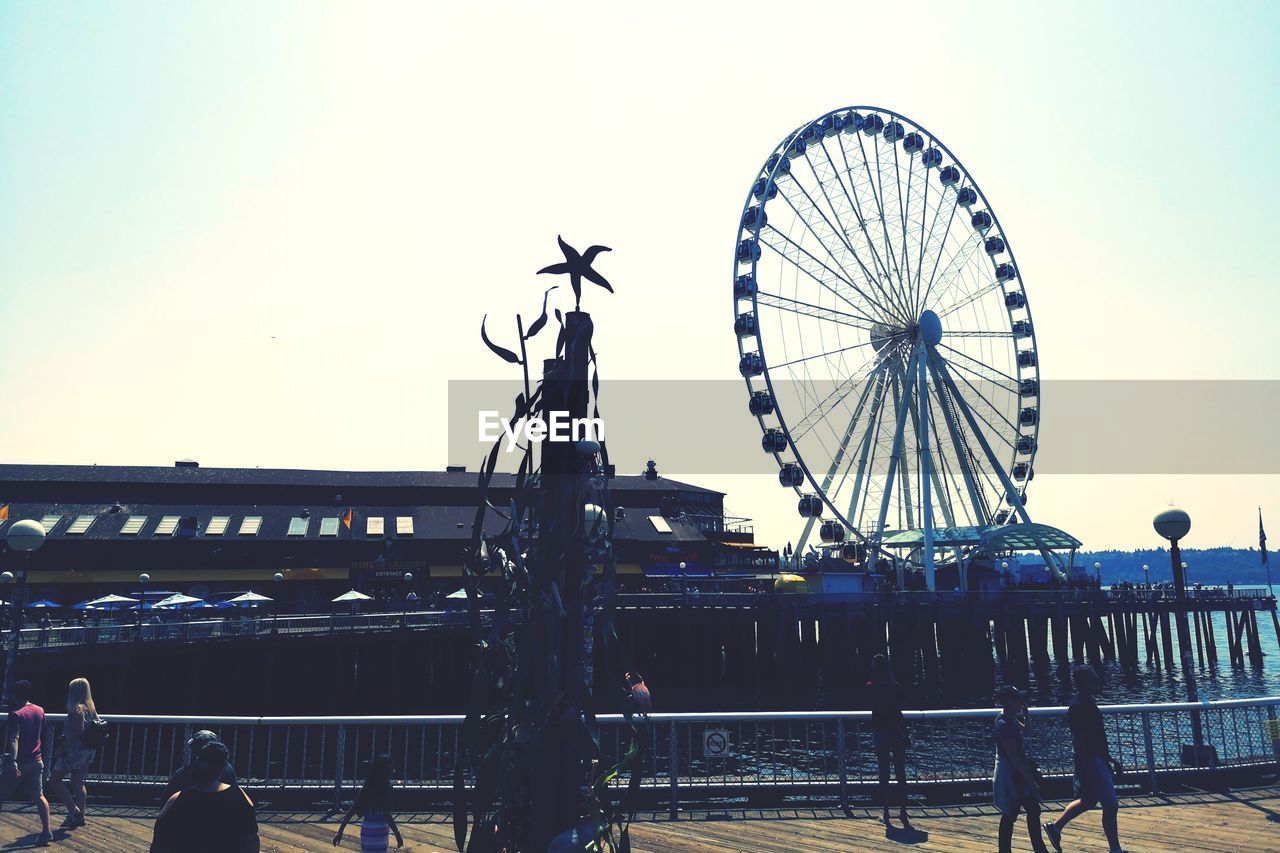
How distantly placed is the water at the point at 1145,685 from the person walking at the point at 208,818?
1470 inches

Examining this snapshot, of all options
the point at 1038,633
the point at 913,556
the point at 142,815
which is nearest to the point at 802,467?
A: the point at 1038,633

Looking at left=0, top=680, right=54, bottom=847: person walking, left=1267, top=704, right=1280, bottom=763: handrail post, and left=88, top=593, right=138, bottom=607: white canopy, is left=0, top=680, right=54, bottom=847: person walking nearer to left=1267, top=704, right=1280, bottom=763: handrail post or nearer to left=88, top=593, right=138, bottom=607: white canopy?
left=1267, top=704, right=1280, bottom=763: handrail post

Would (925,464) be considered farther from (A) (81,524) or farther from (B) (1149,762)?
(A) (81,524)

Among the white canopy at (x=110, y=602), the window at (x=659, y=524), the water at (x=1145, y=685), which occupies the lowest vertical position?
the water at (x=1145, y=685)

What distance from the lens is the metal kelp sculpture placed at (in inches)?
265

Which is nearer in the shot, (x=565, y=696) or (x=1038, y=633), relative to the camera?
(x=565, y=696)

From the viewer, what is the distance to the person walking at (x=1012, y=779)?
29.0ft

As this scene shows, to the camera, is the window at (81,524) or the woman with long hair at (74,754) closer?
the woman with long hair at (74,754)

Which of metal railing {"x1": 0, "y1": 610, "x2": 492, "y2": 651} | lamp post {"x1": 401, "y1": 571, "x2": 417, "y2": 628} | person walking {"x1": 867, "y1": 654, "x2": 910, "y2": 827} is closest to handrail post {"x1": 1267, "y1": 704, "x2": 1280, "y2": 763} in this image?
person walking {"x1": 867, "y1": 654, "x2": 910, "y2": 827}

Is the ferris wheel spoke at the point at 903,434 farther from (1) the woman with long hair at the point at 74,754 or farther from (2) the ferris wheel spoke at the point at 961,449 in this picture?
(1) the woman with long hair at the point at 74,754

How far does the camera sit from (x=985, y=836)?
9875 mm

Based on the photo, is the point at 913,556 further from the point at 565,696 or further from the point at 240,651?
the point at 565,696

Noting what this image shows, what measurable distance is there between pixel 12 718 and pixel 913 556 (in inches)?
2510

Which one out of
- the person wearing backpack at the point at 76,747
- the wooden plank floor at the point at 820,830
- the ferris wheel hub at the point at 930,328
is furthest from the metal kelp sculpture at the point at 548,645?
the ferris wheel hub at the point at 930,328
